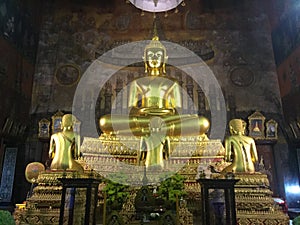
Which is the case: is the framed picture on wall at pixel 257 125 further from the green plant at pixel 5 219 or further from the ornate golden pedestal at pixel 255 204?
the green plant at pixel 5 219

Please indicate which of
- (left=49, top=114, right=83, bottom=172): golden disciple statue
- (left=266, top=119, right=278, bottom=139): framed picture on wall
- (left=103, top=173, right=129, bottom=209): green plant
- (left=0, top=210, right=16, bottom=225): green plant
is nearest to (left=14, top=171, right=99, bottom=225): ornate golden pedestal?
(left=49, top=114, right=83, bottom=172): golden disciple statue

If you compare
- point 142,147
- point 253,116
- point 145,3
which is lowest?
point 142,147

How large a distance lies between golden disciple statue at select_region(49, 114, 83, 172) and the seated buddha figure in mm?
1086

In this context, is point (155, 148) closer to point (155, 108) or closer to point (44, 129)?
point (155, 108)

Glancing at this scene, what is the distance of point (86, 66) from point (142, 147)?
3510 mm

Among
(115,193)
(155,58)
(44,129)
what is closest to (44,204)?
(115,193)

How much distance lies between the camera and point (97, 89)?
6.30m

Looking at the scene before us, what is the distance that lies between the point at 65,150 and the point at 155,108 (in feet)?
6.32

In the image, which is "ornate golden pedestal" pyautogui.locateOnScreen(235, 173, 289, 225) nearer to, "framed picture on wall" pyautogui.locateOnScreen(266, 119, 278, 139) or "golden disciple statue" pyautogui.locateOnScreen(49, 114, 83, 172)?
"golden disciple statue" pyautogui.locateOnScreen(49, 114, 83, 172)

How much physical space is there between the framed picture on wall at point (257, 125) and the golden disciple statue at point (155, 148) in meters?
2.56

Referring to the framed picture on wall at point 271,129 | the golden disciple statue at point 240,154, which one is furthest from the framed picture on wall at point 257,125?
the golden disciple statue at point 240,154

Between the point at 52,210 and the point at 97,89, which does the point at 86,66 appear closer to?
the point at 97,89

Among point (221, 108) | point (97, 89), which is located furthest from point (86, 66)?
point (221, 108)

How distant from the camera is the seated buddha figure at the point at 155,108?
4.23m
